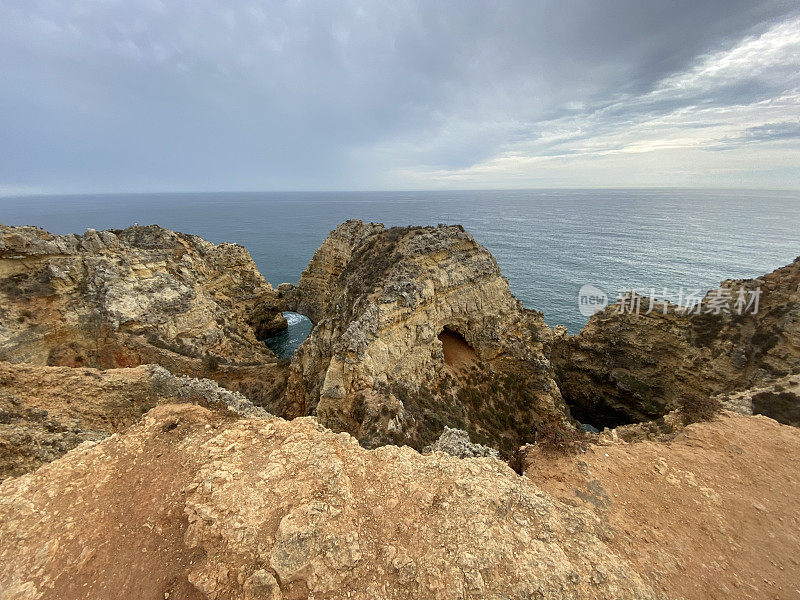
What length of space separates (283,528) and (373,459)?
360cm

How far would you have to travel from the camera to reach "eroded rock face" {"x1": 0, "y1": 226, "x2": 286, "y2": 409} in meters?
24.5

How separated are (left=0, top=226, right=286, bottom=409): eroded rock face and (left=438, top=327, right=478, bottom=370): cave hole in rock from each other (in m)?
15.2

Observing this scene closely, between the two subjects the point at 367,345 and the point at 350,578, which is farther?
the point at 367,345

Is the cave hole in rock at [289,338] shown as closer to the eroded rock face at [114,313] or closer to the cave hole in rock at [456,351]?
the eroded rock face at [114,313]

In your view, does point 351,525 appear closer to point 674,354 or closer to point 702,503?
point 702,503

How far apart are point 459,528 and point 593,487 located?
6339 millimetres

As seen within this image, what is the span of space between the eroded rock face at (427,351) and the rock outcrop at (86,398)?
7.06 meters

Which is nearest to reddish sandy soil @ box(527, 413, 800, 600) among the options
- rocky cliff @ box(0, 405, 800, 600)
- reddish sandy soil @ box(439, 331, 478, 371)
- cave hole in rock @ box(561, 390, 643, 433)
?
rocky cliff @ box(0, 405, 800, 600)

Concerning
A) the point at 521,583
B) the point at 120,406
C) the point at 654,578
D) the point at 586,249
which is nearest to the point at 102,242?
the point at 120,406

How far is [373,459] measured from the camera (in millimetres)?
11383

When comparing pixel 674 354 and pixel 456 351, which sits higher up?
pixel 456 351

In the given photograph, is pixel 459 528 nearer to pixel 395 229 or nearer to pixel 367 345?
pixel 367 345

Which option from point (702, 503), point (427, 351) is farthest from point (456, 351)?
point (702, 503)

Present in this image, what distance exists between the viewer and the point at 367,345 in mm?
21203
